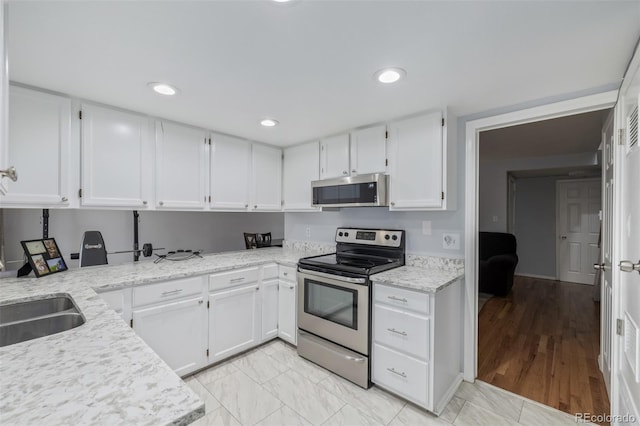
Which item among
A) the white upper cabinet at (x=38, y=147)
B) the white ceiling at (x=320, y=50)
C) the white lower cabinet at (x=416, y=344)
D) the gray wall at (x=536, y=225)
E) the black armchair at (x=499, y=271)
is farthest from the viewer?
the gray wall at (x=536, y=225)

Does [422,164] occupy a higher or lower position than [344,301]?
higher

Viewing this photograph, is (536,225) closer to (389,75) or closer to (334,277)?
(334,277)

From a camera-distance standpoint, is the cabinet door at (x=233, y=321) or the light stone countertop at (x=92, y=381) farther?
the cabinet door at (x=233, y=321)

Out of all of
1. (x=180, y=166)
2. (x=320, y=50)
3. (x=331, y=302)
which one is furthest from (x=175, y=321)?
(x=320, y=50)

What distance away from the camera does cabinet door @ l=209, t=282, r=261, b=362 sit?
2359 mm

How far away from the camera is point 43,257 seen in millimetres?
1929

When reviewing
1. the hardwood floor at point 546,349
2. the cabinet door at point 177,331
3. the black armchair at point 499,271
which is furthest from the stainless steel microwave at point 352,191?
the black armchair at point 499,271

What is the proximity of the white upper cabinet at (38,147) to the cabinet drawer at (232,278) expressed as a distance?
3.80 ft

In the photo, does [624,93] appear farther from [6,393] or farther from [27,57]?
[27,57]

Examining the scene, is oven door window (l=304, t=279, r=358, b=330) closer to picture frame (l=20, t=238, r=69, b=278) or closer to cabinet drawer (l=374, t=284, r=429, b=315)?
cabinet drawer (l=374, t=284, r=429, b=315)

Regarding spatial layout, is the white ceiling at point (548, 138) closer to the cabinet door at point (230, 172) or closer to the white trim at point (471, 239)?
the white trim at point (471, 239)

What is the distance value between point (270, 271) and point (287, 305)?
1.22ft

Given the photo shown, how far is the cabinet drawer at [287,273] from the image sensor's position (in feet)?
8.91

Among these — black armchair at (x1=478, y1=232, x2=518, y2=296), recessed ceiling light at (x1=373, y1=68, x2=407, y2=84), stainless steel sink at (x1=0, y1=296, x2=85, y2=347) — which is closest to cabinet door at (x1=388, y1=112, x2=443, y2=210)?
recessed ceiling light at (x1=373, y1=68, x2=407, y2=84)
